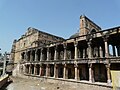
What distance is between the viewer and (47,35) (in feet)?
123

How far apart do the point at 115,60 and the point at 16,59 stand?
3360cm

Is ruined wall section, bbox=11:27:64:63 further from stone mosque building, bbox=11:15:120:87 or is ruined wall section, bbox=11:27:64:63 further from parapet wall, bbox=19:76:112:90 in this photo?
parapet wall, bbox=19:76:112:90

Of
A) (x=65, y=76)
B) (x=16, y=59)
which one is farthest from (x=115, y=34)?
(x=16, y=59)

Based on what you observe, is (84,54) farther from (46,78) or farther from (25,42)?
(25,42)

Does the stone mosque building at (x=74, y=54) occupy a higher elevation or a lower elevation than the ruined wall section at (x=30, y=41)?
lower

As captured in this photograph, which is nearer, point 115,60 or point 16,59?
point 115,60

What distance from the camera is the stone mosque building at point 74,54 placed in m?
17.8

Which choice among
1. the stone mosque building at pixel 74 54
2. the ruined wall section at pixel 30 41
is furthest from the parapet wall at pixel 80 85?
the ruined wall section at pixel 30 41

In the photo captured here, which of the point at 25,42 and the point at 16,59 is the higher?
the point at 25,42

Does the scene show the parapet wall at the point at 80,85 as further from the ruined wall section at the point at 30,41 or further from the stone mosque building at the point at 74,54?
the ruined wall section at the point at 30,41

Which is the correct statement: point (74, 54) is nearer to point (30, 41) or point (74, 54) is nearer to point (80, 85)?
point (80, 85)

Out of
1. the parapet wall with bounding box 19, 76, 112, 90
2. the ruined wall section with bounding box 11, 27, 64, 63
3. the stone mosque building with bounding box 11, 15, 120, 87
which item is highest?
the ruined wall section with bounding box 11, 27, 64, 63

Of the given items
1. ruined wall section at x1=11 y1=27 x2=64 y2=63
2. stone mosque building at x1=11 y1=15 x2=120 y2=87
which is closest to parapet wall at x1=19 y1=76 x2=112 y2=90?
stone mosque building at x1=11 y1=15 x2=120 y2=87

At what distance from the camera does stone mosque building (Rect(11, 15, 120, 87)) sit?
17.8 metres
